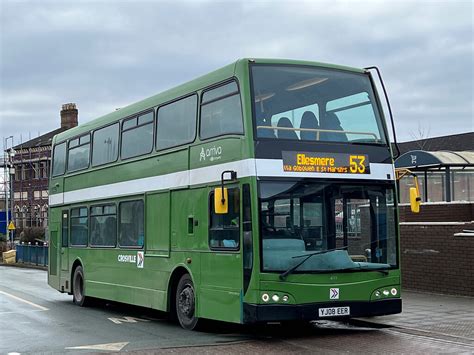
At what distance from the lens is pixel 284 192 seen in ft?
34.8

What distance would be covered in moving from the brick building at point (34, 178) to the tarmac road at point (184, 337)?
2340 inches

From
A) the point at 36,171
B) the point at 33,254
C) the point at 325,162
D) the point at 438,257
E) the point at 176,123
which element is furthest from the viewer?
the point at 36,171

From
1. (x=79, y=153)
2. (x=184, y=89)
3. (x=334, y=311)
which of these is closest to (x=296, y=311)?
(x=334, y=311)

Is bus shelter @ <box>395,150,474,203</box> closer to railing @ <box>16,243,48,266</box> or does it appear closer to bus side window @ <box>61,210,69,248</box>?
bus side window @ <box>61,210,69,248</box>

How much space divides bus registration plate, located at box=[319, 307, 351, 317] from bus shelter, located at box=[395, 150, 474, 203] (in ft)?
43.7

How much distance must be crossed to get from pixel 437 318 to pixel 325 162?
154 inches

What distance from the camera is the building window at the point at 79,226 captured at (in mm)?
17083

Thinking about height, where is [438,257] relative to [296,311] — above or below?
above

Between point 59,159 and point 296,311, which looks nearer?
point 296,311

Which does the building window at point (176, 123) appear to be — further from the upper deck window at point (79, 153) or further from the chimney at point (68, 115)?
the chimney at point (68, 115)

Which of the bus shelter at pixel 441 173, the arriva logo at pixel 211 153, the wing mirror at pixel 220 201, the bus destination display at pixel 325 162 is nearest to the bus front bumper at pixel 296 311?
the wing mirror at pixel 220 201

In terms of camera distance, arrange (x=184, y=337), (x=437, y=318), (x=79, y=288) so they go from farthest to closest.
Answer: (x=79, y=288) → (x=437, y=318) → (x=184, y=337)

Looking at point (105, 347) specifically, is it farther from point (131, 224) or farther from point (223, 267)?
point (131, 224)

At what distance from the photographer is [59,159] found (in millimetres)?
19203
